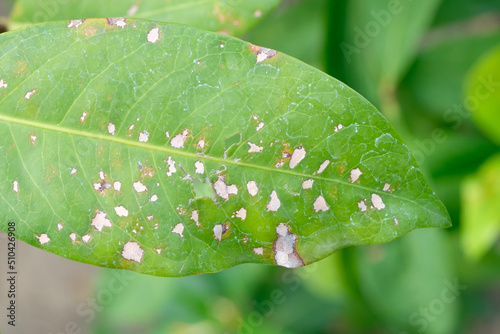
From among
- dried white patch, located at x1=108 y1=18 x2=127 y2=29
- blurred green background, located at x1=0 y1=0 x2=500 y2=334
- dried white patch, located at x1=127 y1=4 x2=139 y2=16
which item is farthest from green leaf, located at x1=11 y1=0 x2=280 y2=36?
blurred green background, located at x1=0 y1=0 x2=500 y2=334

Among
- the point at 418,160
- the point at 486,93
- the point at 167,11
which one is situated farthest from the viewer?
the point at 418,160

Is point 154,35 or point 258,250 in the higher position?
point 154,35

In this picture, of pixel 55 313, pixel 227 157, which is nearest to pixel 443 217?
pixel 227 157

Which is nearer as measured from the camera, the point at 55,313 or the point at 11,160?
the point at 11,160

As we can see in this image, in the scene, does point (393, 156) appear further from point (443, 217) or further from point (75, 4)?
point (75, 4)

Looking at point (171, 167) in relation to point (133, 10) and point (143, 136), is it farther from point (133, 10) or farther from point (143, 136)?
point (133, 10)

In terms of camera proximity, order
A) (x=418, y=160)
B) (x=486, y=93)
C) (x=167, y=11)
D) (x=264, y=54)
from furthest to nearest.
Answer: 1. (x=418, y=160)
2. (x=486, y=93)
3. (x=167, y=11)
4. (x=264, y=54)

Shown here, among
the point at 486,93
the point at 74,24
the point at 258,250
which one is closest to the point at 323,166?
the point at 258,250
